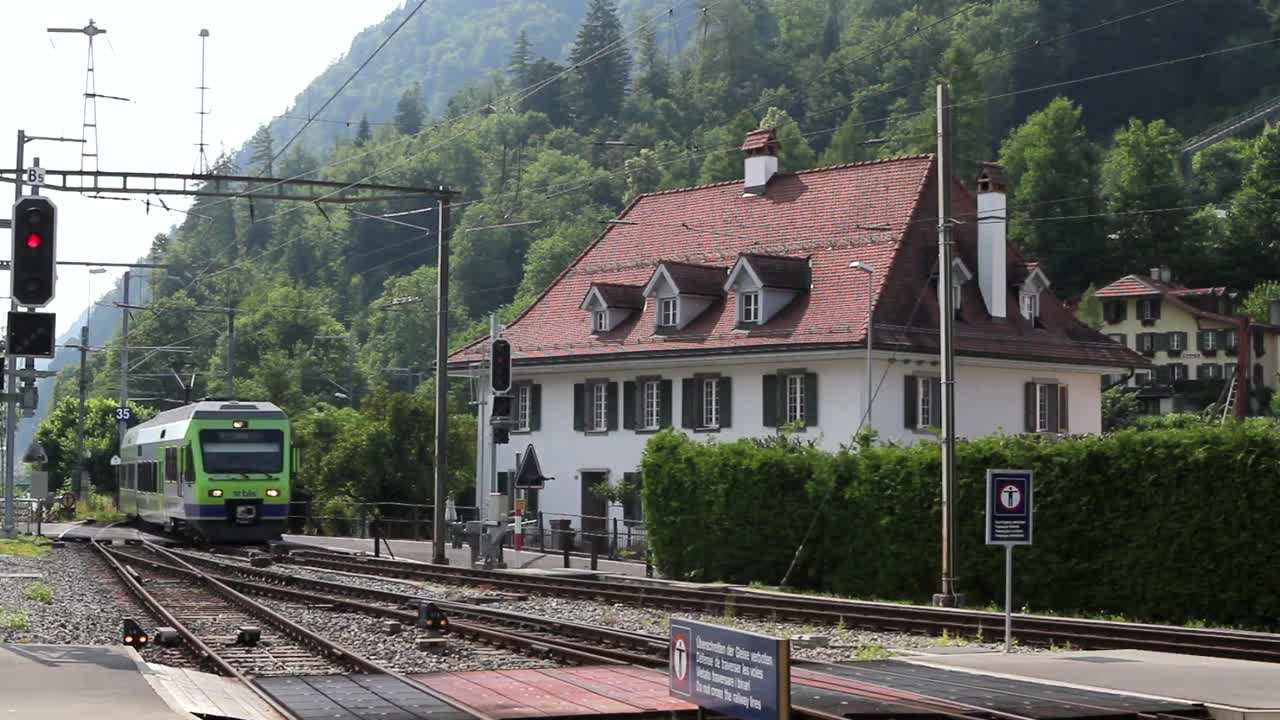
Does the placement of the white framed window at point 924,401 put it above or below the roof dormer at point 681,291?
below

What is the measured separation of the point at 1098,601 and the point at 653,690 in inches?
544

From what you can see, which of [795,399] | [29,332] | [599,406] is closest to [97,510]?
[599,406]

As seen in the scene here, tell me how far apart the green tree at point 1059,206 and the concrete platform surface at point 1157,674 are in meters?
94.7

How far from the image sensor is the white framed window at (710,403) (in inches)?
2057

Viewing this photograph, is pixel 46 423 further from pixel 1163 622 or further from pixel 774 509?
pixel 1163 622

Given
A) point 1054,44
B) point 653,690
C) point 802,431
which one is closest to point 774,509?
point 802,431

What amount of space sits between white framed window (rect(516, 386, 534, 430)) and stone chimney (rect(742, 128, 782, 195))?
938 cm

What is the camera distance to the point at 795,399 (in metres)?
50.4

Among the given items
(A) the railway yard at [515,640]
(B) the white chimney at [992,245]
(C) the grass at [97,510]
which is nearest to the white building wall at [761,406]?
(B) the white chimney at [992,245]

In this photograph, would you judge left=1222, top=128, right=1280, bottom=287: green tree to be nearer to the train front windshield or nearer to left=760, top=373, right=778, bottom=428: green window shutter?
left=760, top=373, right=778, bottom=428: green window shutter

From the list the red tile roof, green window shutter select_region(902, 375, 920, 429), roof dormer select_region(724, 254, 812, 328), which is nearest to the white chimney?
the red tile roof

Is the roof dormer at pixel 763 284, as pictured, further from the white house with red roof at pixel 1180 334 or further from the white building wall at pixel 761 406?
the white house with red roof at pixel 1180 334

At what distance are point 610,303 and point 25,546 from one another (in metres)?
19.7

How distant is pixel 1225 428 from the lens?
2681cm
